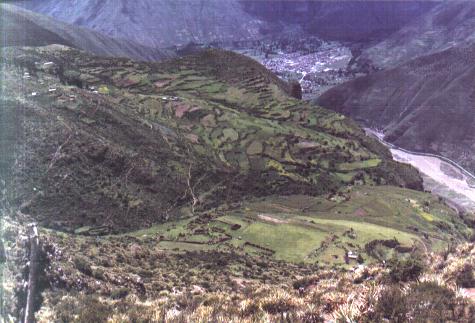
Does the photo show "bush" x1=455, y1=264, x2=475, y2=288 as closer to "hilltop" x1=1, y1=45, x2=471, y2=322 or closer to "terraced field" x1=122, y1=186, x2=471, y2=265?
"hilltop" x1=1, y1=45, x2=471, y2=322

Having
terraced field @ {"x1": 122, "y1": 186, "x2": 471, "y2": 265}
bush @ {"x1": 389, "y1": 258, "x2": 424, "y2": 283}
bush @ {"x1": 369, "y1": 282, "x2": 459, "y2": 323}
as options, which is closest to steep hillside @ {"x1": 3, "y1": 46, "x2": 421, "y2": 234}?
terraced field @ {"x1": 122, "y1": 186, "x2": 471, "y2": 265}

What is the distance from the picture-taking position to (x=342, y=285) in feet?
53.4

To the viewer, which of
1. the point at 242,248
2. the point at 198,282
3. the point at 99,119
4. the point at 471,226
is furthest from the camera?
the point at 471,226

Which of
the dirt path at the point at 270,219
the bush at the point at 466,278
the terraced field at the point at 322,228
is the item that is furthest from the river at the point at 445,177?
the bush at the point at 466,278

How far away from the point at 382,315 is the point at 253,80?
483 feet

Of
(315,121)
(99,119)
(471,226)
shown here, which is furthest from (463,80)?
(99,119)

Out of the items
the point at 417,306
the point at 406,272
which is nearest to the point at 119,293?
the point at 406,272

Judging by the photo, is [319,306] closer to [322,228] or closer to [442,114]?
[322,228]

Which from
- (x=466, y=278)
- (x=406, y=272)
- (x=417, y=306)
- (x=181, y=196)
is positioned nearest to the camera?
(x=417, y=306)

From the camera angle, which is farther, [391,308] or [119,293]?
[119,293]

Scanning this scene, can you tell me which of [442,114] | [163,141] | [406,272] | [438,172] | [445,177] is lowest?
[445,177]

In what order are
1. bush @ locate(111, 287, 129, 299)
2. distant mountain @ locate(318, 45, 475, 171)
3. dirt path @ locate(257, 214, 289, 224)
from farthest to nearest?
distant mountain @ locate(318, 45, 475, 171) < dirt path @ locate(257, 214, 289, 224) < bush @ locate(111, 287, 129, 299)

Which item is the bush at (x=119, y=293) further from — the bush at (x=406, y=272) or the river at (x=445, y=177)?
the river at (x=445, y=177)

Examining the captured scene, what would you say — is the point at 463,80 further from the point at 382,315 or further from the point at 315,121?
the point at 382,315
